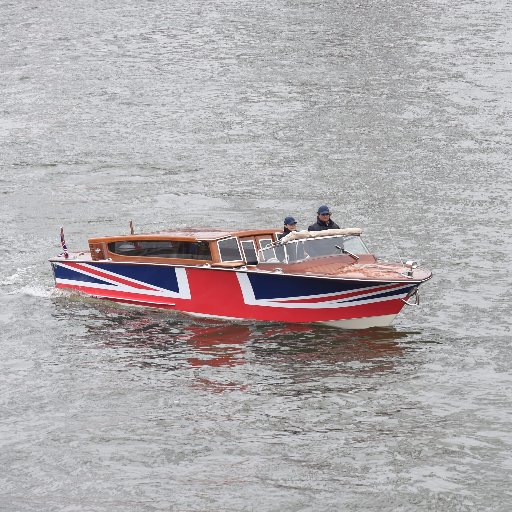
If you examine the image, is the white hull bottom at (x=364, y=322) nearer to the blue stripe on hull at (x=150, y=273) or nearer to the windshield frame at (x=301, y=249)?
the windshield frame at (x=301, y=249)

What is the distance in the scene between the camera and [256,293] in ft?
104

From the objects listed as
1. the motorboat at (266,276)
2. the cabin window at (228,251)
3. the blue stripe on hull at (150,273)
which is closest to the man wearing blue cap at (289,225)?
the motorboat at (266,276)

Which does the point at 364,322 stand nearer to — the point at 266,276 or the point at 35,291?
the point at 266,276

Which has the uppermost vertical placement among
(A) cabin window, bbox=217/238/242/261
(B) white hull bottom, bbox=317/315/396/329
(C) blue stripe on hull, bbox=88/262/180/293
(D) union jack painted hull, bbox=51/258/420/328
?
(A) cabin window, bbox=217/238/242/261

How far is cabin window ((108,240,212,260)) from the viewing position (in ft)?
106

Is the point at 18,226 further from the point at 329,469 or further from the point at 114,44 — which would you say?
the point at 114,44

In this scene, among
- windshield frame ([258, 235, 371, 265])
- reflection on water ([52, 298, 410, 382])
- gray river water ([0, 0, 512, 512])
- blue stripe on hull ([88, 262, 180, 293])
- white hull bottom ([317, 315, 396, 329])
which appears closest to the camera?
gray river water ([0, 0, 512, 512])

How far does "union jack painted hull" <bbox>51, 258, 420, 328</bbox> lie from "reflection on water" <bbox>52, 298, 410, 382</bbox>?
0.34 metres

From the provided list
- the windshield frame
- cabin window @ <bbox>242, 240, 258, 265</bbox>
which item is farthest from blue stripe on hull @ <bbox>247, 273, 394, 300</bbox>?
cabin window @ <bbox>242, 240, 258, 265</bbox>

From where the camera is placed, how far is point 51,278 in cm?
3759

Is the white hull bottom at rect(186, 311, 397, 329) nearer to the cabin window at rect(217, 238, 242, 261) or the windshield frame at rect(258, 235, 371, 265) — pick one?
the windshield frame at rect(258, 235, 371, 265)

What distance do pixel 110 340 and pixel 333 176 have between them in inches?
731

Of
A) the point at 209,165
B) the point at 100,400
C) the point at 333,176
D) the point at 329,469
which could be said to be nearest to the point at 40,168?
the point at 209,165

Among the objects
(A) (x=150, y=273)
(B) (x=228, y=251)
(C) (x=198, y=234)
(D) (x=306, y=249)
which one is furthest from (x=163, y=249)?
(D) (x=306, y=249)
